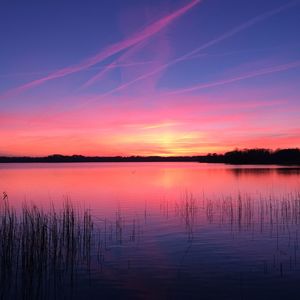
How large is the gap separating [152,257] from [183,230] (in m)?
4.82

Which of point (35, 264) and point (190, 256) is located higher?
point (35, 264)

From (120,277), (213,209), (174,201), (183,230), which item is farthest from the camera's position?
(174,201)

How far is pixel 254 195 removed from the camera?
102 ft

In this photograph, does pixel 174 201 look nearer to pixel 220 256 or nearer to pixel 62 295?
pixel 220 256

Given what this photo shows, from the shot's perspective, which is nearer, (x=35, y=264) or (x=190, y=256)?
(x=35, y=264)

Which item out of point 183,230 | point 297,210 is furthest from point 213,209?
point 183,230

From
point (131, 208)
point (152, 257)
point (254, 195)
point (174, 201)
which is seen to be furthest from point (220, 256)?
point (254, 195)

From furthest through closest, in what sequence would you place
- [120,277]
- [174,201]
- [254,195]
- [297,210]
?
[254,195] → [174,201] → [297,210] → [120,277]

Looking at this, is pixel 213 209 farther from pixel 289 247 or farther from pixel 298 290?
pixel 298 290

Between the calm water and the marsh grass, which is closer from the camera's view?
the marsh grass

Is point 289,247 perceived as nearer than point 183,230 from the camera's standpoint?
Yes

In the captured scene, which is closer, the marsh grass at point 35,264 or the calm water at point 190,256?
the marsh grass at point 35,264

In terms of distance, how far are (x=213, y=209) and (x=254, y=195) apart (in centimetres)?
848

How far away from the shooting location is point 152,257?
516 inches
